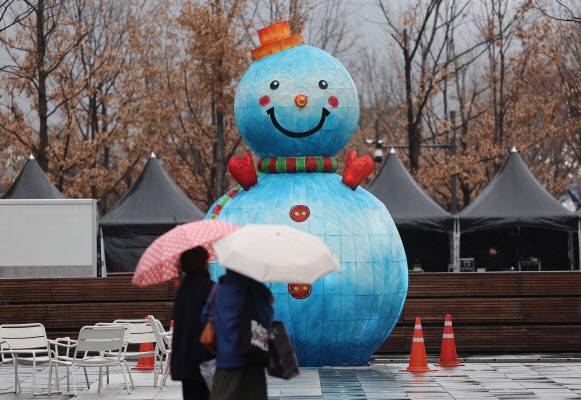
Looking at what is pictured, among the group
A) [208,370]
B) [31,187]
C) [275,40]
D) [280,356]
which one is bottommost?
[208,370]

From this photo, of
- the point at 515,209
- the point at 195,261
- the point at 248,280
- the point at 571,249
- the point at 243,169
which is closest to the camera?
the point at 248,280

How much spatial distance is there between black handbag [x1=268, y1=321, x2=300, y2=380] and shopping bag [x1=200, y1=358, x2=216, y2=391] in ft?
1.36

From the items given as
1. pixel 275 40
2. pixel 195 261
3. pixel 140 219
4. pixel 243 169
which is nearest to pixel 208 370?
pixel 195 261

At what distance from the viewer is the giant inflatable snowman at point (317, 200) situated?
10578mm

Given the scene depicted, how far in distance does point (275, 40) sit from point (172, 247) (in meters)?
5.93

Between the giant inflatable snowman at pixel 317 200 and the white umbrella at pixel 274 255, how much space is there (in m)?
4.46

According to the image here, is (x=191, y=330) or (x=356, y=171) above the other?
(x=356, y=171)

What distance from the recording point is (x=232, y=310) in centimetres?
581

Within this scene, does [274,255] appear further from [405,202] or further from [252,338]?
[405,202]

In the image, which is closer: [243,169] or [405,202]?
[243,169]

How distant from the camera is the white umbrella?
5.70 meters

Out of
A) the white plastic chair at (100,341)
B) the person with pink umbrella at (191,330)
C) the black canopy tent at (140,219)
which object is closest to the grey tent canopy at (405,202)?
the black canopy tent at (140,219)

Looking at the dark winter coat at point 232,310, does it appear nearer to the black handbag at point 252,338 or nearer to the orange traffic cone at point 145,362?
the black handbag at point 252,338

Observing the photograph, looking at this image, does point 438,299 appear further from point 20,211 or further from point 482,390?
point 20,211
